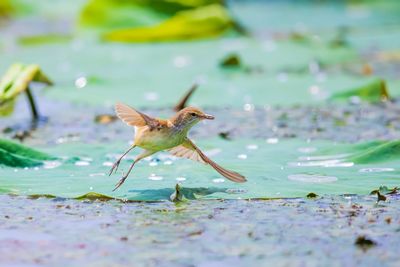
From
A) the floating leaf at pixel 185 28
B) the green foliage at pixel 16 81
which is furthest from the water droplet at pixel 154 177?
the floating leaf at pixel 185 28

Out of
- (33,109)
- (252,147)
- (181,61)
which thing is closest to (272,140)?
(252,147)

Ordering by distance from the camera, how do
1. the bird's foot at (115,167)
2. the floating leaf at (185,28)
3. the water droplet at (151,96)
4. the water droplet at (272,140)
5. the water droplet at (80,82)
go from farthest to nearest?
the floating leaf at (185,28) < the water droplet at (80,82) < the water droplet at (151,96) < the water droplet at (272,140) < the bird's foot at (115,167)

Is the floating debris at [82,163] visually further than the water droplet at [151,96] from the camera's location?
No

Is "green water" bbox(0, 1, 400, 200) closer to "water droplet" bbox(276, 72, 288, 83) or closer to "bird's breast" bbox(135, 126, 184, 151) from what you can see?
"water droplet" bbox(276, 72, 288, 83)

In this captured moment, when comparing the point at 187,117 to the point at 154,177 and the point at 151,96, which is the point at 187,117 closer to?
the point at 154,177

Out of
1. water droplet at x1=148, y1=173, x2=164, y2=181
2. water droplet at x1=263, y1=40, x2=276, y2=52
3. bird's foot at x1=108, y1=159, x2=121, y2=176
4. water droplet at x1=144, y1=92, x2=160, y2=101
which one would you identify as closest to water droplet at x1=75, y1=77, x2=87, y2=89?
water droplet at x1=144, y1=92, x2=160, y2=101

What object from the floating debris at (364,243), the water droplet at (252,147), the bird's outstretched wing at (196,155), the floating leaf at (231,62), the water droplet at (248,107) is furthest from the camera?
the floating leaf at (231,62)

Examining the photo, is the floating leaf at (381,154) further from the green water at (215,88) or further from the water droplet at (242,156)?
the water droplet at (242,156)
